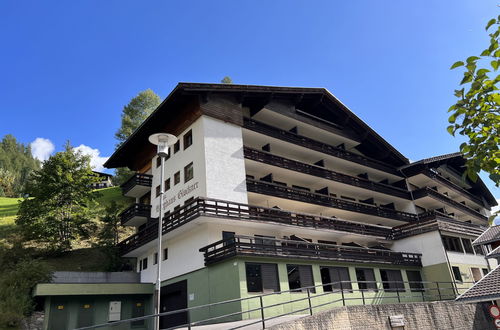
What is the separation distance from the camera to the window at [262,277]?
2112 cm

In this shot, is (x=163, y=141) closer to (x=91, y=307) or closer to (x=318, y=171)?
(x=91, y=307)

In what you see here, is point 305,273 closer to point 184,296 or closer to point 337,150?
point 184,296

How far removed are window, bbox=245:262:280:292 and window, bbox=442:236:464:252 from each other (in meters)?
17.0

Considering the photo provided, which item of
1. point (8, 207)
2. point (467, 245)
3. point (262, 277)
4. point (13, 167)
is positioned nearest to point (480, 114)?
point (262, 277)

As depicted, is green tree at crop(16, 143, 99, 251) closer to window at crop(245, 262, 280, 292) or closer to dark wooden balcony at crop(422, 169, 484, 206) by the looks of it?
window at crop(245, 262, 280, 292)

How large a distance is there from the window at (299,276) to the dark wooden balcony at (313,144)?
429 inches

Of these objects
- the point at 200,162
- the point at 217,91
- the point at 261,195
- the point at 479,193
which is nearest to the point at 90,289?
the point at 200,162

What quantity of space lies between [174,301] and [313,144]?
17004 millimetres

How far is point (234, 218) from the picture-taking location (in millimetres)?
23422

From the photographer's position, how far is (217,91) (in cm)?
2783

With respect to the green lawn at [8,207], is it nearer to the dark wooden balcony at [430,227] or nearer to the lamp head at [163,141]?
the lamp head at [163,141]

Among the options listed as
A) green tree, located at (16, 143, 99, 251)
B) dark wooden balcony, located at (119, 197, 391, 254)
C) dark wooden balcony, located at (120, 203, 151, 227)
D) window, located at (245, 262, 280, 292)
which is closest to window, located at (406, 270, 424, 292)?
dark wooden balcony, located at (119, 197, 391, 254)

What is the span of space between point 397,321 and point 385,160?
25671 millimetres

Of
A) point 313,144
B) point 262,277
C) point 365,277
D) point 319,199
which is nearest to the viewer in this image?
point 262,277
